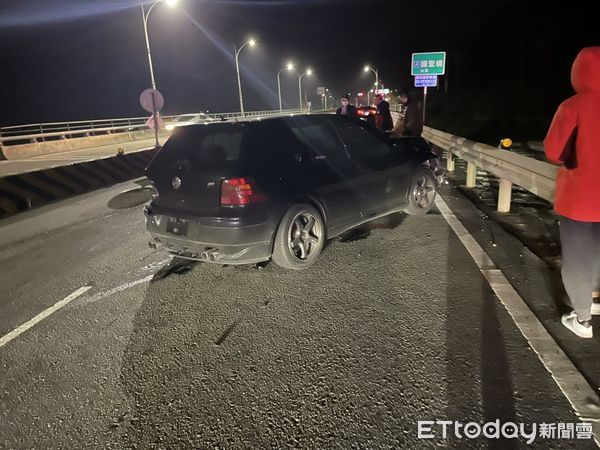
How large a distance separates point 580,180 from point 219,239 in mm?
3014

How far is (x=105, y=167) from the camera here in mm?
12797

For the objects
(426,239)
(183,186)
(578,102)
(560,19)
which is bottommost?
(426,239)

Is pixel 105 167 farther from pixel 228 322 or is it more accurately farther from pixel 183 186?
pixel 228 322

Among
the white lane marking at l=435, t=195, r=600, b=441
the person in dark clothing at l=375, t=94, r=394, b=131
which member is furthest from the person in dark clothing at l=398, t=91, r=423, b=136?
the white lane marking at l=435, t=195, r=600, b=441

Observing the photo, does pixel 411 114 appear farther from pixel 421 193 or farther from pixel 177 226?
pixel 177 226

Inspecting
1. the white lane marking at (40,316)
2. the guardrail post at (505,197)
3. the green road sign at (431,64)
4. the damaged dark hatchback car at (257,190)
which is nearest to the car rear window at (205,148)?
the damaged dark hatchback car at (257,190)

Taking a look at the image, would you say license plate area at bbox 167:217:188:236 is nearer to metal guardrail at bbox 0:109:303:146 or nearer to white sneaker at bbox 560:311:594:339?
white sneaker at bbox 560:311:594:339

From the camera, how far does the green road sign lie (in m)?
28.5

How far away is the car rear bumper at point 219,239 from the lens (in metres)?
4.41

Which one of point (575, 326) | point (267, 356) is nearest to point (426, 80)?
point (575, 326)

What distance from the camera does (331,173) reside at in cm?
532

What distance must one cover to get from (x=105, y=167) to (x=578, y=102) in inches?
478

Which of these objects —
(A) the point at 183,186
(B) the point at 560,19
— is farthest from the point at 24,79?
(A) the point at 183,186

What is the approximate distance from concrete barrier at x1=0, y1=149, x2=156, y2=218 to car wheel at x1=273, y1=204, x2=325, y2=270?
22.4 ft
